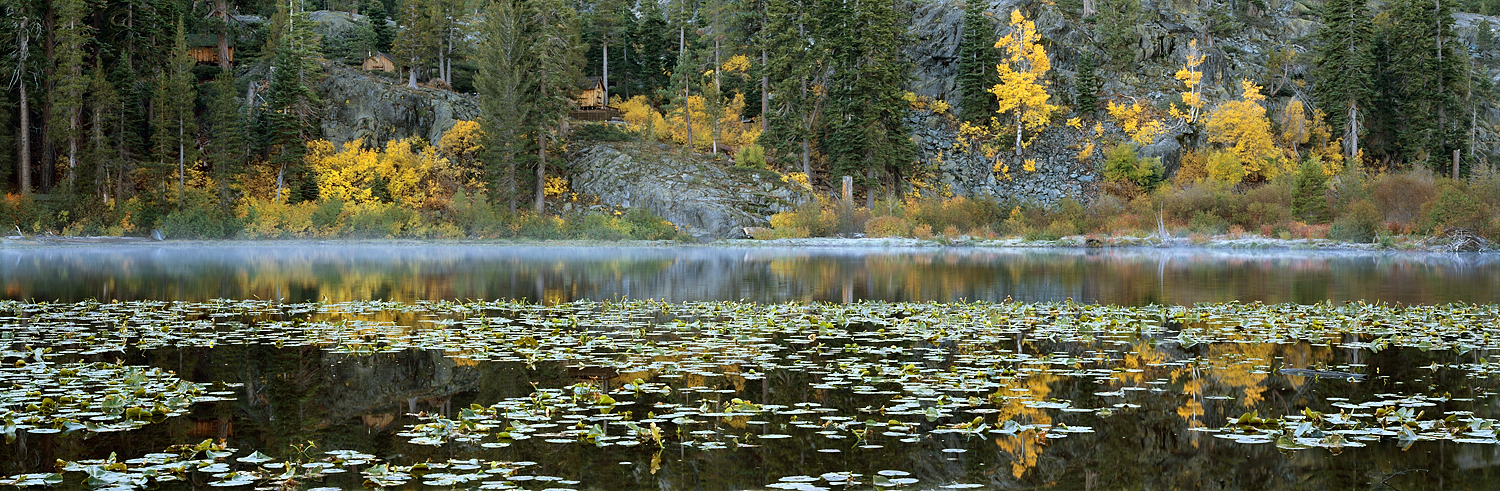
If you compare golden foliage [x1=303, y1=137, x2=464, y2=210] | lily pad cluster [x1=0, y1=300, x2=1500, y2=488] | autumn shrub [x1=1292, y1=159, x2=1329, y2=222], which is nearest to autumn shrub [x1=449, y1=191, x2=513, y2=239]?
golden foliage [x1=303, y1=137, x2=464, y2=210]

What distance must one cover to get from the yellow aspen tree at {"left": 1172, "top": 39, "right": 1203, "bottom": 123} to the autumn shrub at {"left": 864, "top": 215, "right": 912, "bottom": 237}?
870 inches

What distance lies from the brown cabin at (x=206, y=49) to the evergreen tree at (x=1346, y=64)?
219 ft

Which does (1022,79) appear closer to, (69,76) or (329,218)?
(329,218)

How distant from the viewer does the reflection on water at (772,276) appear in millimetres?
21375

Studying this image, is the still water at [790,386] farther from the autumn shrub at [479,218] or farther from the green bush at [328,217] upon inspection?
the autumn shrub at [479,218]

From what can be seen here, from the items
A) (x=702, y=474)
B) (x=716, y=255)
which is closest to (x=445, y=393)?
(x=702, y=474)

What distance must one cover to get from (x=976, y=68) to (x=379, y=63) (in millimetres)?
40157

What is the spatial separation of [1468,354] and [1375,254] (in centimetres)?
3243

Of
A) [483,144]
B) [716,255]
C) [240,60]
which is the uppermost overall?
A: [240,60]

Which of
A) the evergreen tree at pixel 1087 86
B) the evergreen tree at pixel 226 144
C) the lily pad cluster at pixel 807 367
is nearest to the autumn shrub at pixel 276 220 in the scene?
the evergreen tree at pixel 226 144

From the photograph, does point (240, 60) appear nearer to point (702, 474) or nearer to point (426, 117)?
point (426, 117)

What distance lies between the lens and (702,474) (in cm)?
645

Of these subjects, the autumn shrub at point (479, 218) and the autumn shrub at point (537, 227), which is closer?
the autumn shrub at point (537, 227)

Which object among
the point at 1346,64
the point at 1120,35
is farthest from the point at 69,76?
the point at 1346,64
